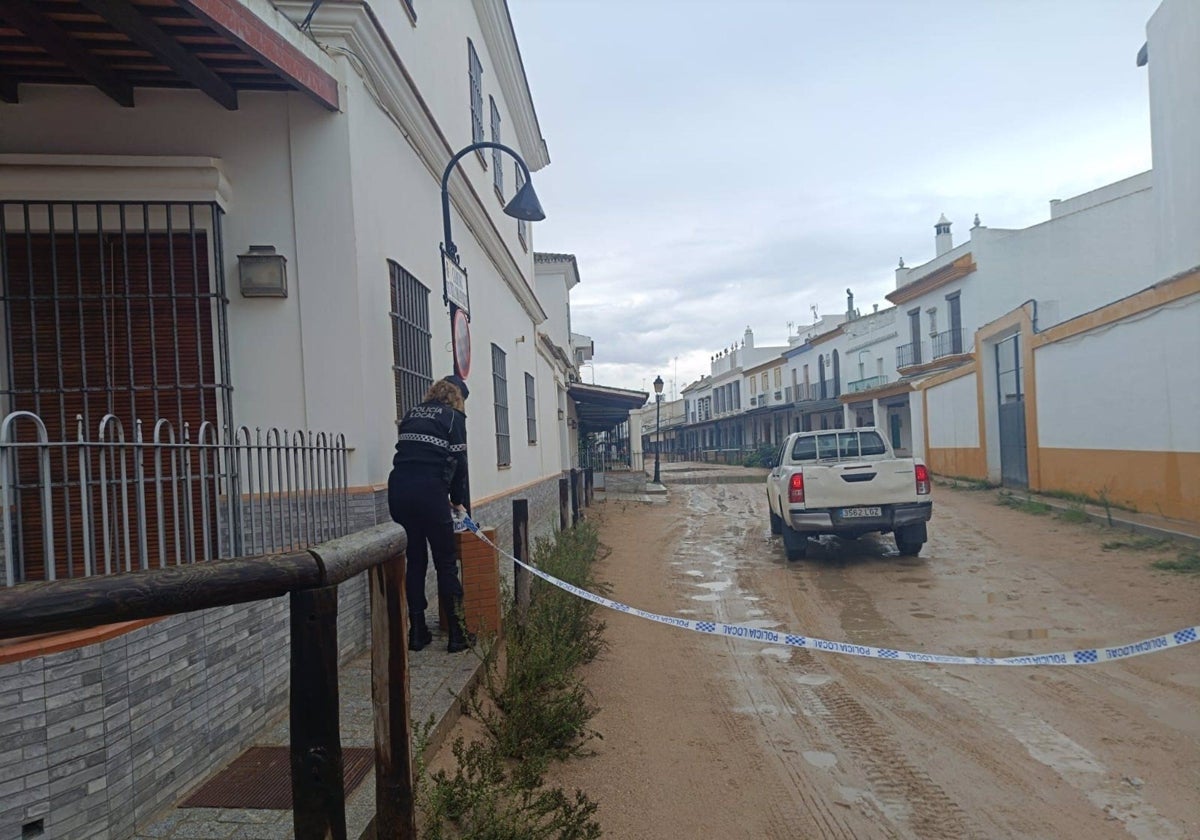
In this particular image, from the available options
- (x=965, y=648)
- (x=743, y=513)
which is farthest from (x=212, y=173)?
(x=743, y=513)

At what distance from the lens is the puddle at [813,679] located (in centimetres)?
566

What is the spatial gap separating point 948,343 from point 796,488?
26.3 m

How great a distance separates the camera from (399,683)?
8.41 feet

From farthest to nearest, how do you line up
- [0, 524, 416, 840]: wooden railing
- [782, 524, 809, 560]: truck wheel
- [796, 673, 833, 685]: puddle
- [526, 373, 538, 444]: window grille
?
1. [526, 373, 538, 444]: window grille
2. [782, 524, 809, 560]: truck wheel
3. [796, 673, 833, 685]: puddle
4. [0, 524, 416, 840]: wooden railing

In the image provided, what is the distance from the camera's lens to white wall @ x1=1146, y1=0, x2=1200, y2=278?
13125mm

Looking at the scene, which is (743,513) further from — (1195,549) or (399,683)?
(399,683)

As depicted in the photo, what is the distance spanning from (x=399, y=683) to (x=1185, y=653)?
19.0 feet

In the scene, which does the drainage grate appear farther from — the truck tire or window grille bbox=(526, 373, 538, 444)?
window grille bbox=(526, 373, 538, 444)

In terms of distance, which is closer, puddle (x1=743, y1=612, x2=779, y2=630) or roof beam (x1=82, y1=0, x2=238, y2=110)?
roof beam (x1=82, y1=0, x2=238, y2=110)

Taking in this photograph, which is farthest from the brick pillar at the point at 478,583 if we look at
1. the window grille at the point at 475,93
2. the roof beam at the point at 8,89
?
the window grille at the point at 475,93

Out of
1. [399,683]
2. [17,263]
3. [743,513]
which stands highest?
[17,263]

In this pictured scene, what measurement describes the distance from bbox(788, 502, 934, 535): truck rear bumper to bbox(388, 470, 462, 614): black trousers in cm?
581

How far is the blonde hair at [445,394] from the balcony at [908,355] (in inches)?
1332

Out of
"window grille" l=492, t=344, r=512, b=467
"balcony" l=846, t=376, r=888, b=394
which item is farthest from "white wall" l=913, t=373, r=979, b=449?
"balcony" l=846, t=376, r=888, b=394
